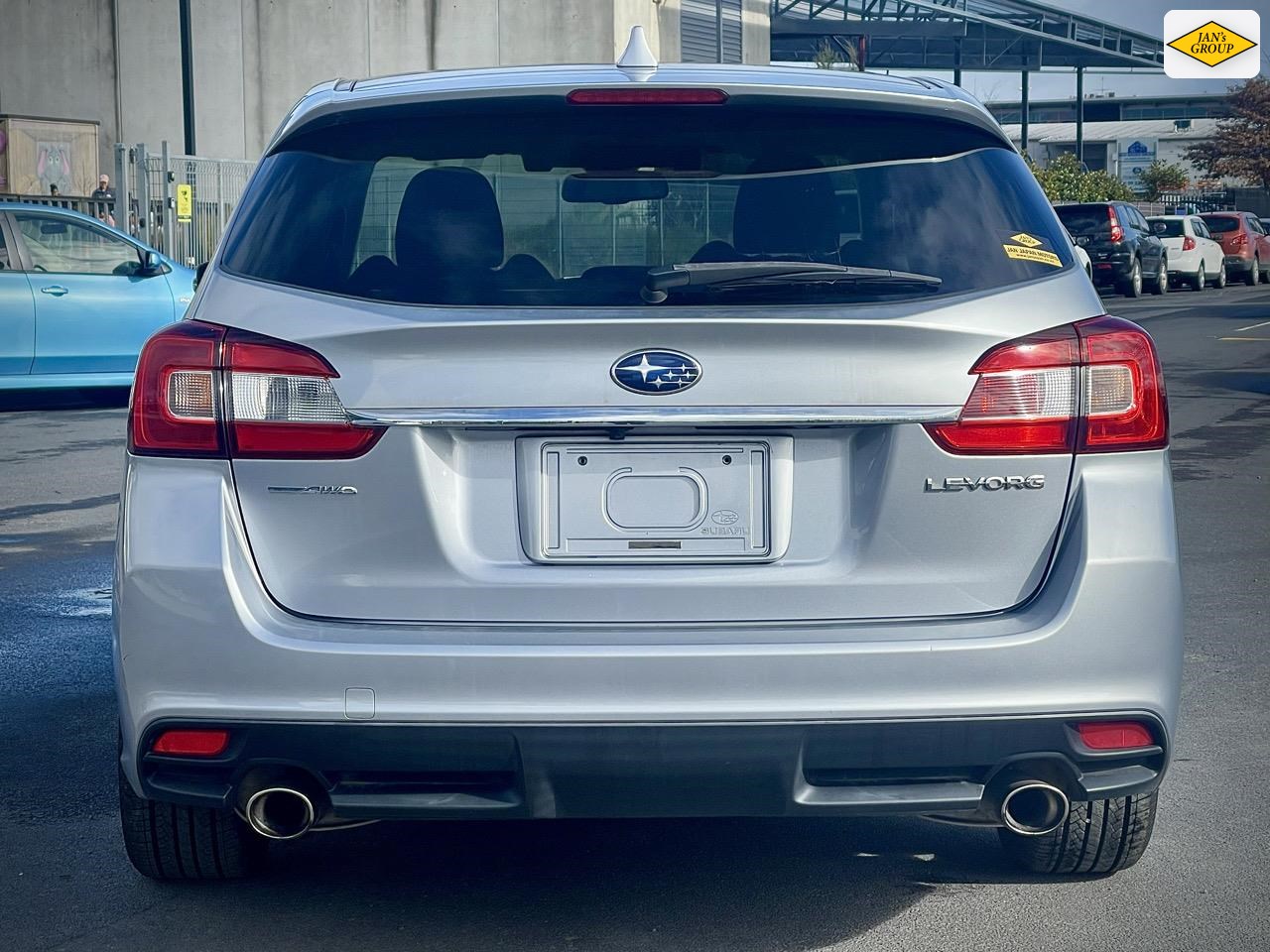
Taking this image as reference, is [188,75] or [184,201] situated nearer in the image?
[184,201]

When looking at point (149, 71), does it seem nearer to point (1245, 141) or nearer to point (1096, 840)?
point (1096, 840)

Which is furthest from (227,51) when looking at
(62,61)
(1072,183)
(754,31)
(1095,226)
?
(1072,183)

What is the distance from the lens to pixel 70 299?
14203mm

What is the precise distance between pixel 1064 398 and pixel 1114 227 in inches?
1255

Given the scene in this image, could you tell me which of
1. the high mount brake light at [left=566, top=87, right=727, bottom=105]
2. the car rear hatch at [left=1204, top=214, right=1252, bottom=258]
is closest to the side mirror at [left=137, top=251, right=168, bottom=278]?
the high mount brake light at [left=566, top=87, right=727, bottom=105]

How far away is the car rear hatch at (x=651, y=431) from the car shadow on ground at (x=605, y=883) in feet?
2.65

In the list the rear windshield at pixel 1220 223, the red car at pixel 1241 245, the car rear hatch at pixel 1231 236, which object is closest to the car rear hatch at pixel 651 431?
the red car at pixel 1241 245

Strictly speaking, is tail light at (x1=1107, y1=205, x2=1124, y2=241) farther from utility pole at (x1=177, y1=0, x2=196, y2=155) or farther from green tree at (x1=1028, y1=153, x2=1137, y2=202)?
green tree at (x1=1028, y1=153, x2=1137, y2=202)

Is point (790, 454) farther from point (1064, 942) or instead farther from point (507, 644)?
point (1064, 942)

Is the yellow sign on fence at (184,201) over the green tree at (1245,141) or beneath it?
beneath

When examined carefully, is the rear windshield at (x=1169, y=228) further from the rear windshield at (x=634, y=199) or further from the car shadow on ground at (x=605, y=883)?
the rear windshield at (x=634, y=199)

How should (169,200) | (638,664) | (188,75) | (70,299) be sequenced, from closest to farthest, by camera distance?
(638,664), (70,299), (169,200), (188,75)

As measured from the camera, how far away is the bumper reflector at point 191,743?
127 inches

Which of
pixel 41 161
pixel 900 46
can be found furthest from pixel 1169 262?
pixel 900 46
